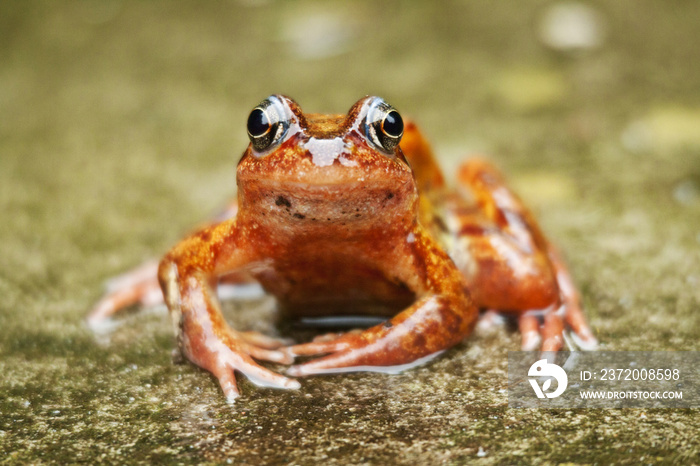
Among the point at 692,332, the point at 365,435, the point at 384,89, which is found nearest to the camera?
the point at 365,435

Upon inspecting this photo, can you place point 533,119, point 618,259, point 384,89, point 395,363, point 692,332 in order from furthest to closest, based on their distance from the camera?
point 384,89, point 533,119, point 618,259, point 692,332, point 395,363

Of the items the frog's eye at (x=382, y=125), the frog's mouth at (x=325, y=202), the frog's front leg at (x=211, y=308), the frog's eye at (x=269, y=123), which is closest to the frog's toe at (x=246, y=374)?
the frog's front leg at (x=211, y=308)

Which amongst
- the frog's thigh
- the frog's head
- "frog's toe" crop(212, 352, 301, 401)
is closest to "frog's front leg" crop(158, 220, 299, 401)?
"frog's toe" crop(212, 352, 301, 401)

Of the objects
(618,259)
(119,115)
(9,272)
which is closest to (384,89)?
(119,115)

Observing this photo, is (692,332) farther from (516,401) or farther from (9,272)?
(9,272)

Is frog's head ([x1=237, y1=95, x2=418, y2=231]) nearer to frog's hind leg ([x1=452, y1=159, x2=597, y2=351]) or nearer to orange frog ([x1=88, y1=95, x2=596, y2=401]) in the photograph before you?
orange frog ([x1=88, y1=95, x2=596, y2=401])

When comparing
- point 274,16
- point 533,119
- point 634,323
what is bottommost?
point 634,323

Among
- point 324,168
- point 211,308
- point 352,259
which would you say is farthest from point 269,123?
point 211,308

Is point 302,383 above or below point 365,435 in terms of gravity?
above

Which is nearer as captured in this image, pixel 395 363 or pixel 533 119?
pixel 395 363
